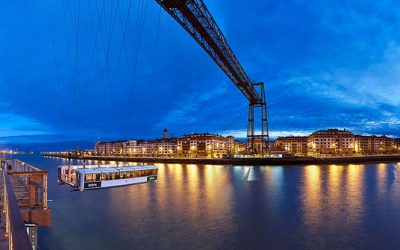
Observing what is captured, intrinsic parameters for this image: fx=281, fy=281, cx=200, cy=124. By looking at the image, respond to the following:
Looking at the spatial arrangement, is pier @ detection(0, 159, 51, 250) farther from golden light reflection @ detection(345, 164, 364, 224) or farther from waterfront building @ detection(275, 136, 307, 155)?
waterfront building @ detection(275, 136, 307, 155)

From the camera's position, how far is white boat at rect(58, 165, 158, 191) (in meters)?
21.6

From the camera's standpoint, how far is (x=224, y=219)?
15547 mm

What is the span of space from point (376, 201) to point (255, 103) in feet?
101

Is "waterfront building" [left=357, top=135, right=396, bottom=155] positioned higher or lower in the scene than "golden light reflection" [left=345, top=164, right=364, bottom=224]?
higher

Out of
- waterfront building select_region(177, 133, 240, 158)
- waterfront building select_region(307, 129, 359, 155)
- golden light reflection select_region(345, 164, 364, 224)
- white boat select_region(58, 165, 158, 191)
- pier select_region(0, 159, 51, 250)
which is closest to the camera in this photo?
pier select_region(0, 159, 51, 250)

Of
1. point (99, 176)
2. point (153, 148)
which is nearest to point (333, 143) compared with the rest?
point (153, 148)

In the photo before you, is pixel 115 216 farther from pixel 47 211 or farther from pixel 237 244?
pixel 47 211

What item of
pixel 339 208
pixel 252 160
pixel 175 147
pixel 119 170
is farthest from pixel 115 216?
pixel 175 147

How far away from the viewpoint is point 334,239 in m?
12.3

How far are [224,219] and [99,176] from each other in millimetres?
11426

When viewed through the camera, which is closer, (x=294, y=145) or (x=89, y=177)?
→ (x=89, y=177)

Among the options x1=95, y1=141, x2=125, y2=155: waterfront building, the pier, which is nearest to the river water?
the pier

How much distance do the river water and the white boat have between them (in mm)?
1063

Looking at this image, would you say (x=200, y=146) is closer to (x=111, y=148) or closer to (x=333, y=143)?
(x=333, y=143)
